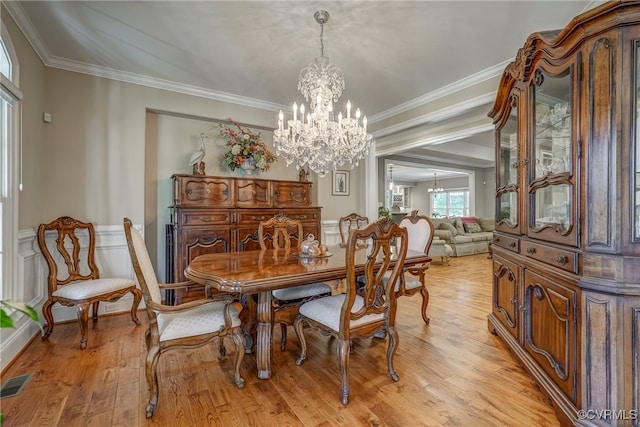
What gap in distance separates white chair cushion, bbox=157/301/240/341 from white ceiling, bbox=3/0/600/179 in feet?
7.15

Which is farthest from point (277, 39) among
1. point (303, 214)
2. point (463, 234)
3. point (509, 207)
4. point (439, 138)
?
point (463, 234)

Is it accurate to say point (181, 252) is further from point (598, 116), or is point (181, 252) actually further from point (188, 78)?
point (598, 116)

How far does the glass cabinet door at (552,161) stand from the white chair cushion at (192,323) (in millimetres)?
1961

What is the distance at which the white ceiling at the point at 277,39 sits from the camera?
2.18 meters

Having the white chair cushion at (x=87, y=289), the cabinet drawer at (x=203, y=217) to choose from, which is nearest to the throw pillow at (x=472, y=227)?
the cabinet drawer at (x=203, y=217)

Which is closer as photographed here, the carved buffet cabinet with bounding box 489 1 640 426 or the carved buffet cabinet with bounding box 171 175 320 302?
the carved buffet cabinet with bounding box 489 1 640 426

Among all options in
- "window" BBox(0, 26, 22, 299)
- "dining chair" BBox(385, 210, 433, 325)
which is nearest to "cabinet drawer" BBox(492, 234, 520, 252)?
"dining chair" BBox(385, 210, 433, 325)

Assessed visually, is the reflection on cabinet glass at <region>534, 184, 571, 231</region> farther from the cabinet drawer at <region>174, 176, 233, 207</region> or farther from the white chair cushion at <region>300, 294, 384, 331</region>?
the cabinet drawer at <region>174, 176, 233, 207</region>

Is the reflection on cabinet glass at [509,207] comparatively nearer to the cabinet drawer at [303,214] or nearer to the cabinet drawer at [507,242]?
the cabinet drawer at [507,242]

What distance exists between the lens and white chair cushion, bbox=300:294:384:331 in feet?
5.95

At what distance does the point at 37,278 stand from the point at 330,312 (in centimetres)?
279

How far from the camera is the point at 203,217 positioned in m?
3.29

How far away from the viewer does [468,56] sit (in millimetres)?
2836

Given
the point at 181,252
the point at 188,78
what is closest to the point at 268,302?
the point at 181,252
